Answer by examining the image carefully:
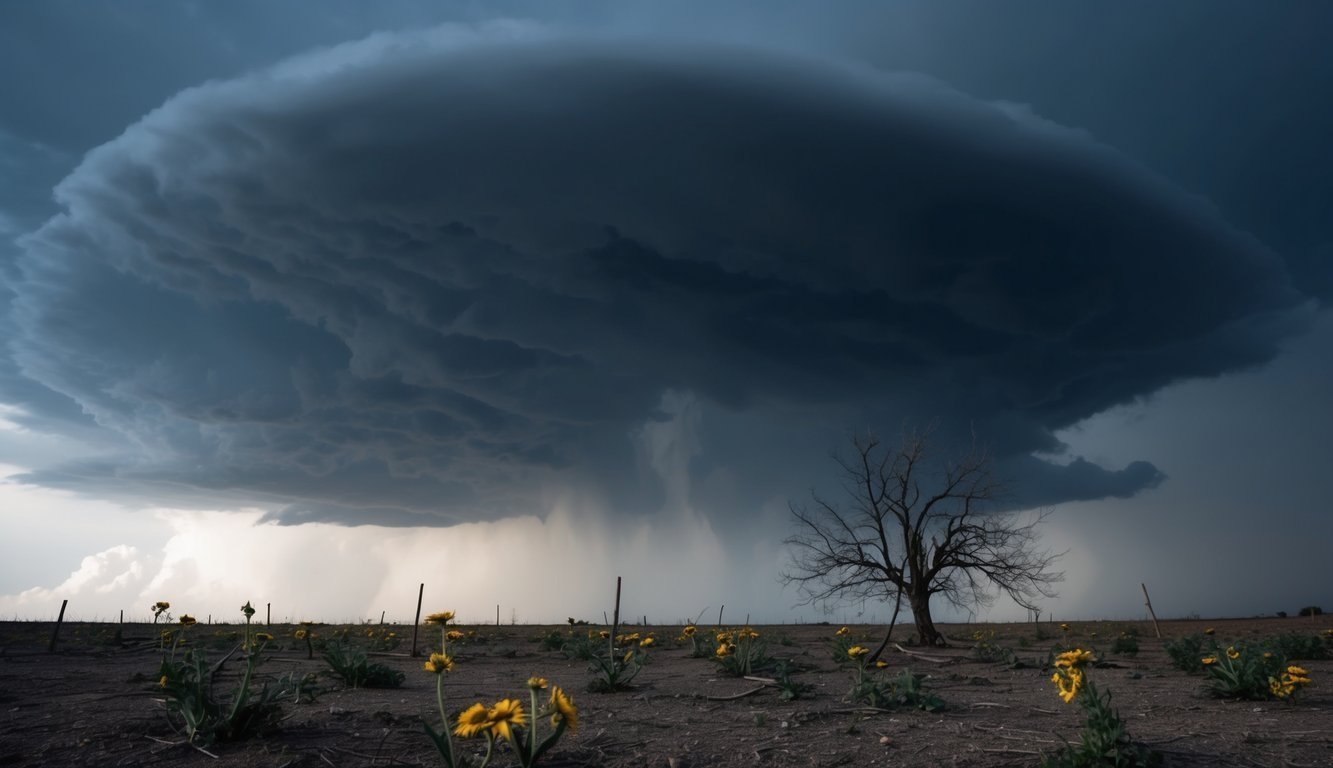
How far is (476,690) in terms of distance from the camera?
11.4 m

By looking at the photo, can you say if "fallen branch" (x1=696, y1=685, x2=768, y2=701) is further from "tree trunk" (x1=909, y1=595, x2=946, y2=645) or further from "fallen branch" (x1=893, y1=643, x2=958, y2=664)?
"tree trunk" (x1=909, y1=595, x2=946, y2=645)

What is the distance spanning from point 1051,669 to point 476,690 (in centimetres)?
1105

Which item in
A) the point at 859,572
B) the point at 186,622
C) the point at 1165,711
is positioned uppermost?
the point at 859,572

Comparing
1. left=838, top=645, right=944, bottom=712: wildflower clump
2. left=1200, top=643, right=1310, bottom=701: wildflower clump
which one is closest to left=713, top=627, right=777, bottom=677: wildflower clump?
left=838, top=645, right=944, bottom=712: wildflower clump

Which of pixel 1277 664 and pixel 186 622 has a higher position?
pixel 186 622

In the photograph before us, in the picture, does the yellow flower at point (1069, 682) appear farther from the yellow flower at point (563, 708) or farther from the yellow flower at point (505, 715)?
the yellow flower at point (505, 715)

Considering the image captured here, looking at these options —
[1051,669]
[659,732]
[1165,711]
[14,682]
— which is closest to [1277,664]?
[1165,711]

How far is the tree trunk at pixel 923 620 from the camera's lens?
24344 millimetres

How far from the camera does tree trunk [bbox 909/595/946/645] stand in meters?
24.3

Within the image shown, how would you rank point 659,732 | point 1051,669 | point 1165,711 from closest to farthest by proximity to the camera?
1. point 659,732
2. point 1165,711
3. point 1051,669

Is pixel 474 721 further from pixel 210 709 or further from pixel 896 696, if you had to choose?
pixel 896 696

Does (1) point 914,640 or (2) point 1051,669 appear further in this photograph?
(1) point 914,640

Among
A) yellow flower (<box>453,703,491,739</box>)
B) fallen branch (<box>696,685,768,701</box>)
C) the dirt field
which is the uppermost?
yellow flower (<box>453,703,491,739</box>)

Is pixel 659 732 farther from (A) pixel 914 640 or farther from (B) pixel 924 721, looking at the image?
(A) pixel 914 640
